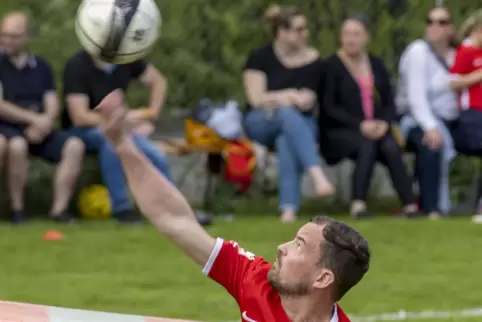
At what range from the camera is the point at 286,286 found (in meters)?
4.18

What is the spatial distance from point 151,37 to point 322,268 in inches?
87.2

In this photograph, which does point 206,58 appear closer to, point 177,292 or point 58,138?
point 58,138

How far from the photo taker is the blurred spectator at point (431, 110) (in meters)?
11.1

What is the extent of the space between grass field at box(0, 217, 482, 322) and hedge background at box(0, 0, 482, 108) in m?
2.28

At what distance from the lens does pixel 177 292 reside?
7055 millimetres

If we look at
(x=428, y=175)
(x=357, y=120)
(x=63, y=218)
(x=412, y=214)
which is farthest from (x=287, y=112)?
(x=63, y=218)

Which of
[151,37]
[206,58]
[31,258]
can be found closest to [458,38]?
[206,58]

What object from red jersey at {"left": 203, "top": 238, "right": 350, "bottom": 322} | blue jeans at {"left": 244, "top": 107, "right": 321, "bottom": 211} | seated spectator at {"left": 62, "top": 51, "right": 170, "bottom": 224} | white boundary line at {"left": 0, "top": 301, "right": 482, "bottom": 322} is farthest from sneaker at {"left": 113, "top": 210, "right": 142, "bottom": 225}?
red jersey at {"left": 203, "top": 238, "right": 350, "bottom": 322}

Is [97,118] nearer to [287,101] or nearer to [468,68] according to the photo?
[287,101]

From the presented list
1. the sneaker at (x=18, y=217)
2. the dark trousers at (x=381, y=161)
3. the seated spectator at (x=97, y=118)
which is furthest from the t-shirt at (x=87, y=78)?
the dark trousers at (x=381, y=161)

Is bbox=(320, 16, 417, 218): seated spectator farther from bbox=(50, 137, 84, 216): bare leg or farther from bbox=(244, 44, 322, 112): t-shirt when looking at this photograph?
bbox=(50, 137, 84, 216): bare leg

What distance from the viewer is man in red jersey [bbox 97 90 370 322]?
13.7ft

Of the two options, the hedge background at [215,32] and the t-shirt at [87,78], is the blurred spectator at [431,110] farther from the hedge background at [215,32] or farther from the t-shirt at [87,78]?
the t-shirt at [87,78]

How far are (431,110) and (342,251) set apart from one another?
24.1 feet
